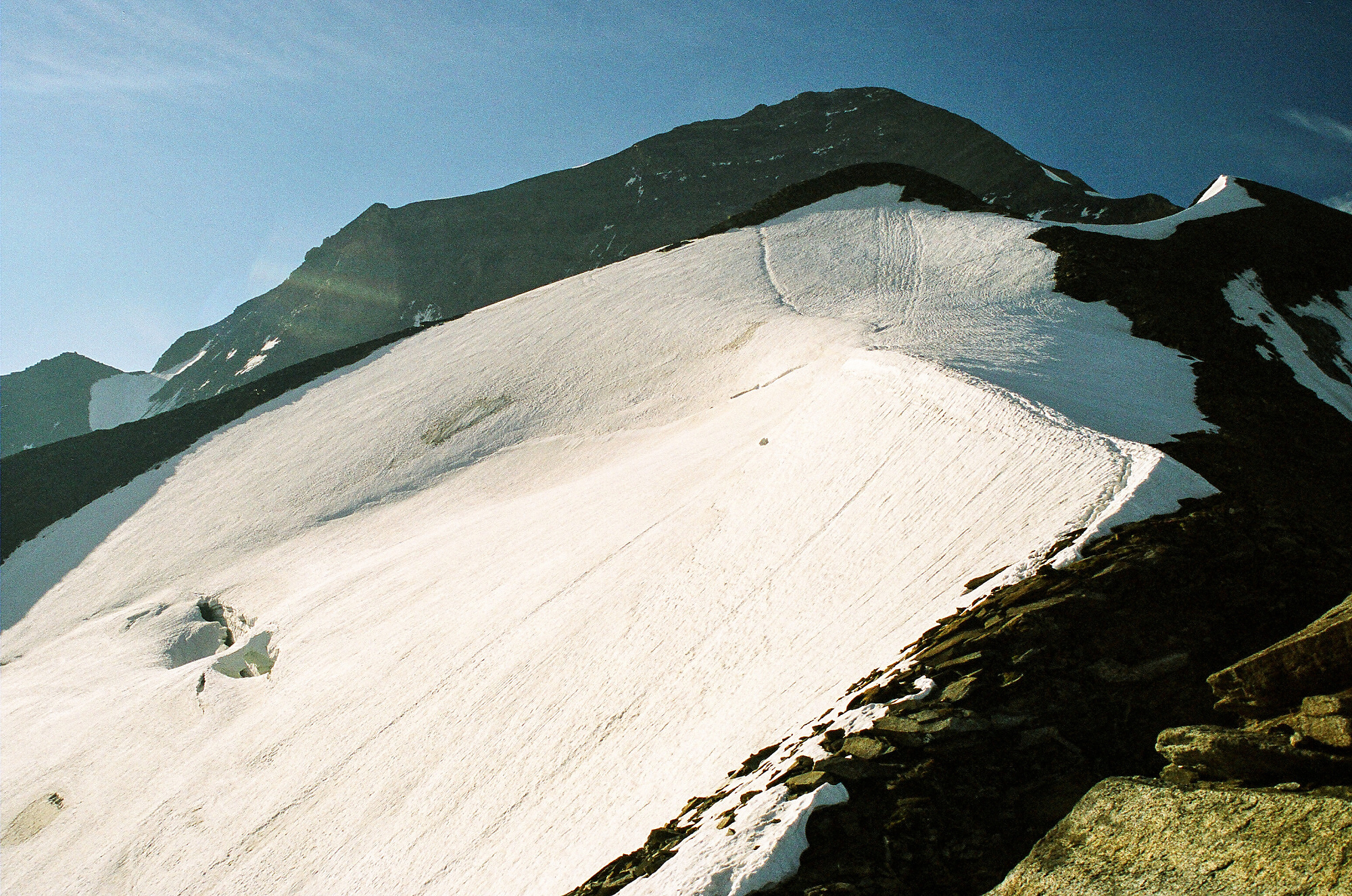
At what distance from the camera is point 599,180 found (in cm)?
7238

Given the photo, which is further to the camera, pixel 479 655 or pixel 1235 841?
pixel 479 655

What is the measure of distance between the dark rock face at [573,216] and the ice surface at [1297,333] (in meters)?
41.7

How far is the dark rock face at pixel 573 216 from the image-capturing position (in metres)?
65.7

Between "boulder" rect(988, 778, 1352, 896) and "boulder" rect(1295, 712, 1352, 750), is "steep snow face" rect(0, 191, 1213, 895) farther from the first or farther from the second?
"boulder" rect(1295, 712, 1352, 750)

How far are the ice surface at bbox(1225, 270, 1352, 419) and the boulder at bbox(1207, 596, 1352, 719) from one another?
13.9 m

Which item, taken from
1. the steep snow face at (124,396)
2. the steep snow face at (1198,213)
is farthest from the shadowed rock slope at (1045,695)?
the steep snow face at (124,396)

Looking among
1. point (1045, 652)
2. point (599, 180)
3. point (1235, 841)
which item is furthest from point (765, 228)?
point (599, 180)

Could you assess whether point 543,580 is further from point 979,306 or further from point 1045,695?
point 979,306

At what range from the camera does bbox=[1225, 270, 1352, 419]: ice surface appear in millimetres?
16266

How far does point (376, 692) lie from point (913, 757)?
29.0 ft

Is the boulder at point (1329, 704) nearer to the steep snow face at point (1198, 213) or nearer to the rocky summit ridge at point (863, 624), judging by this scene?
the rocky summit ridge at point (863, 624)

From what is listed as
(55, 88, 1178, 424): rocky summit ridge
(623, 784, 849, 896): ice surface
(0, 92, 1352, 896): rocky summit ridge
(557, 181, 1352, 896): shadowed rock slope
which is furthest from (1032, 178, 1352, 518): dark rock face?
(55, 88, 1178, 424): rocky summit ridge

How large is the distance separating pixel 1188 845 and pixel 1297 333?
20456 mm

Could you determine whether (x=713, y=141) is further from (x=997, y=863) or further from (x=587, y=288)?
(x=997, y=863)
